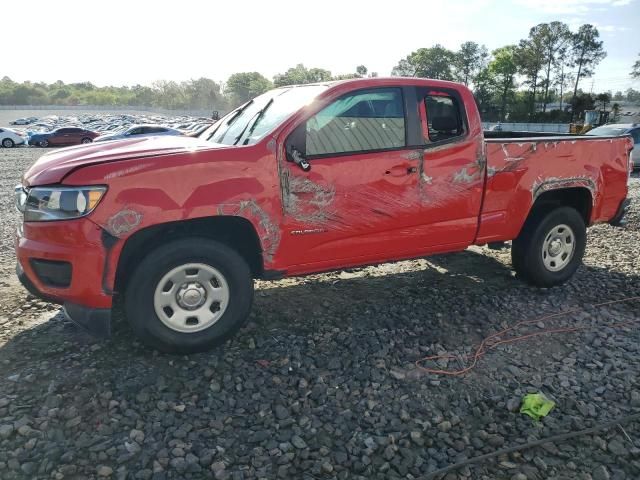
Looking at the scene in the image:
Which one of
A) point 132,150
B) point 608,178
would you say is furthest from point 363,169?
point 608,178

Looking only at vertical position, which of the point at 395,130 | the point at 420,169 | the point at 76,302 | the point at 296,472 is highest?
the point at 395,130

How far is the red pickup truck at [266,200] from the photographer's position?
3168 millimetres

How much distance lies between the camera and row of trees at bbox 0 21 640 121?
6975 centimetres

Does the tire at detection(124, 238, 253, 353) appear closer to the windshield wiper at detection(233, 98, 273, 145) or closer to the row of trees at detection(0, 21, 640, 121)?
the windshield wiper at detection(233, 98, 273, 145)

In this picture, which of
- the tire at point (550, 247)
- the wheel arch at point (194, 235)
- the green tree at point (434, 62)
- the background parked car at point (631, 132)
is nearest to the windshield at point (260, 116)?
the wheel arch at point (194, 235)

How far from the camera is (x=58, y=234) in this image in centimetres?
312

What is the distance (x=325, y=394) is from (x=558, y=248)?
124 inches

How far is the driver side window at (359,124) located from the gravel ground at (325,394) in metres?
1.47

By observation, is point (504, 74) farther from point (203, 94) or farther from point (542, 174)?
point (203, 94)

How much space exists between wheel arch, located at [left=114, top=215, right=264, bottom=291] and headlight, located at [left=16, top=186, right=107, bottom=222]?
1.08 feet

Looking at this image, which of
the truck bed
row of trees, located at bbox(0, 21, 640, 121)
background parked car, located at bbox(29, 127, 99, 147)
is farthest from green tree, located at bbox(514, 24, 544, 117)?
the truck bed

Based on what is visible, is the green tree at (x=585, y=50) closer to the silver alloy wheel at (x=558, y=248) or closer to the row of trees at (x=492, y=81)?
the row of trees at (x=492, y=81)

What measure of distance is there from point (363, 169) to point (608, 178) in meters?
2.95

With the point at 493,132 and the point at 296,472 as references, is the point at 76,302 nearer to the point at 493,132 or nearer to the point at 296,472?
the point at 296,472
